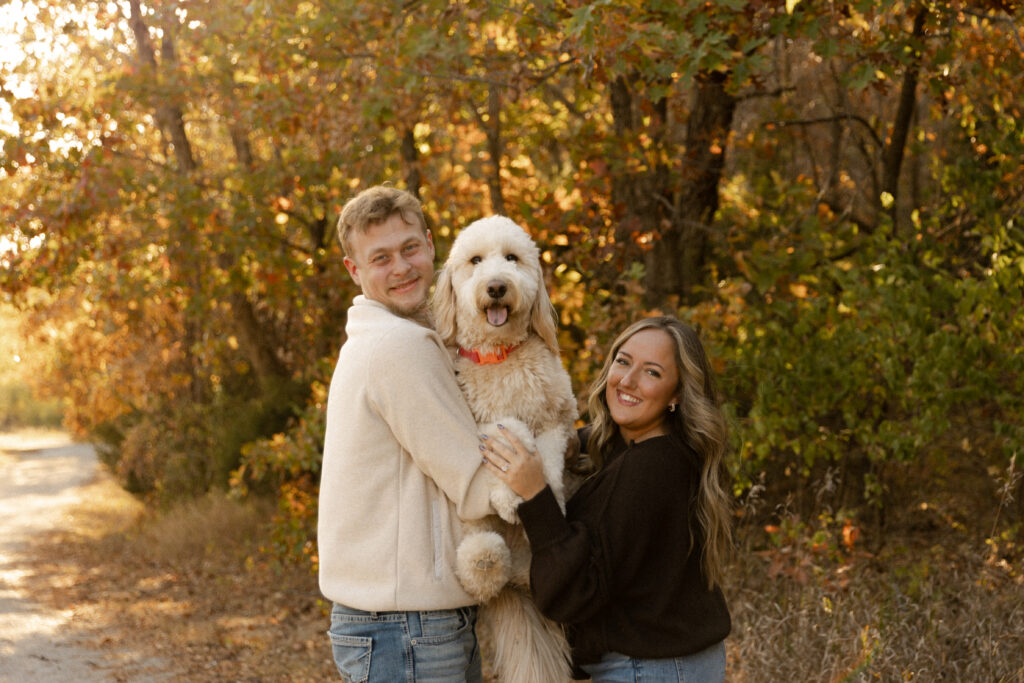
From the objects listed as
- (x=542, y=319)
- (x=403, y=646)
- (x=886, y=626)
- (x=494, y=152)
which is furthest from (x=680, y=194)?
(x=403, y=646)

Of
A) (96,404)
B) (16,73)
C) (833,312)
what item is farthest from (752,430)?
(96,404)

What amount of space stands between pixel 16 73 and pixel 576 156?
5161 millimetres

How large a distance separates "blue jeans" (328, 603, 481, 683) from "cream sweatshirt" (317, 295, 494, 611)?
0.05 m

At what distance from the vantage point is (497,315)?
2.82 metres

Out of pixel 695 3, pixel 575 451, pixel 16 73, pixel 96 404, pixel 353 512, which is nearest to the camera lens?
pixel 353 512

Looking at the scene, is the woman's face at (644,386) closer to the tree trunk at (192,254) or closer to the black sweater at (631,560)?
the black sweater at (631,560)

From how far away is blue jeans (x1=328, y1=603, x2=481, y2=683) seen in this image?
2.55 metres

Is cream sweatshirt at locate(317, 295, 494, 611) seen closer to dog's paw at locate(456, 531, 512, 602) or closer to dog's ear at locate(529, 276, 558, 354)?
dog's paw at locate(456, 531, 512, 602)

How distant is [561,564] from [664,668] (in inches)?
18.2

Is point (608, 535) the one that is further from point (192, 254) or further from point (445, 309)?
point (192, 254)

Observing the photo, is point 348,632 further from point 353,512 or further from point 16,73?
point 16,73

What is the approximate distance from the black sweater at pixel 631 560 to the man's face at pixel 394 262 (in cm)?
73

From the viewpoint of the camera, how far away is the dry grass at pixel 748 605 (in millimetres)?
4652

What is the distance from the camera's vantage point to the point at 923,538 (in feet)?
22.0
